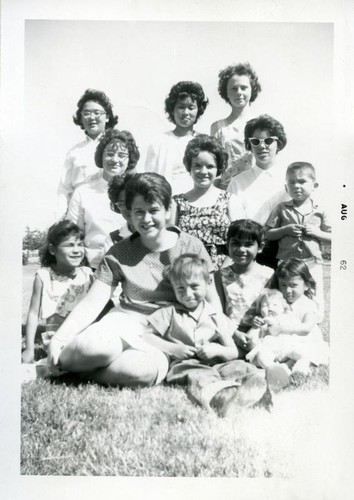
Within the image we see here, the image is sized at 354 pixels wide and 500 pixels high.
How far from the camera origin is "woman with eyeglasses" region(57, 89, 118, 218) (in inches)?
63.6

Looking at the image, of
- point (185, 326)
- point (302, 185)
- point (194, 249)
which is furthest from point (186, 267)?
point (302, 185)

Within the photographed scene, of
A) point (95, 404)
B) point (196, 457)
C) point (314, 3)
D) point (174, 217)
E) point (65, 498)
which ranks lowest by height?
point (65, 498)

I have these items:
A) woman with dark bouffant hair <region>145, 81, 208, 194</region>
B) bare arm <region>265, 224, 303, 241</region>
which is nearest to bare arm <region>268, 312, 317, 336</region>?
bare arm <region>265, 224, 303, 241</region>

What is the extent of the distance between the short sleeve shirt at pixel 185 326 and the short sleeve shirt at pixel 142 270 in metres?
0.03

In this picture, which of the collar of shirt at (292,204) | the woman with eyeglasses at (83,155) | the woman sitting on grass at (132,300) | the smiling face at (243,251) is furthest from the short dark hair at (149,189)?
the collar of shirt at (292,204)

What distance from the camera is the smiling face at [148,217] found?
159 centimetres

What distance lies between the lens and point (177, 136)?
1619mm

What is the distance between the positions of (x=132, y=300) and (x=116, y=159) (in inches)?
14.8

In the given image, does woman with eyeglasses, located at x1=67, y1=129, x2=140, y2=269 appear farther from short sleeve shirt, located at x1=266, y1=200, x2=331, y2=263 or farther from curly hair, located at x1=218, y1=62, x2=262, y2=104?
short sleeve shirt, located at x1=266, y1=200, x2=331, y2=263

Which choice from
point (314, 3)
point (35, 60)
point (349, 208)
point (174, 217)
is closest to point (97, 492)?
point (174, 217)

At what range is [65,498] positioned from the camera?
158 centimetres

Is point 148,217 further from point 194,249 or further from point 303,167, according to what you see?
point 303,167

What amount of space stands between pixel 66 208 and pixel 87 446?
0.62 metres

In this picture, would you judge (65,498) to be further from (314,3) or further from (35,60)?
(314,3)
